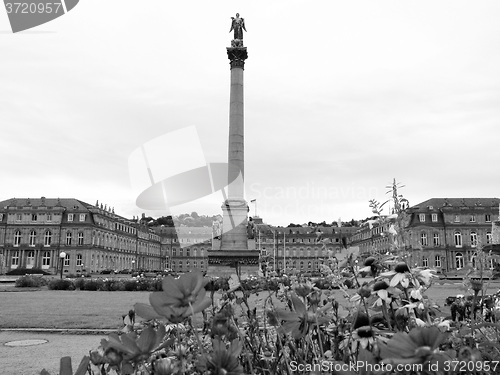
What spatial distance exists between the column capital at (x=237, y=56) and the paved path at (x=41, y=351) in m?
29.6

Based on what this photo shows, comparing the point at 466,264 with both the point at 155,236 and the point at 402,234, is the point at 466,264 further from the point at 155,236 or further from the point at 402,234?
the point at 155,236

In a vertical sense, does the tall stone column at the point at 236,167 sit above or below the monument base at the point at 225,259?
above

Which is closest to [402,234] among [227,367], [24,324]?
[227,367]

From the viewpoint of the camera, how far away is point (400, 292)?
1474mm

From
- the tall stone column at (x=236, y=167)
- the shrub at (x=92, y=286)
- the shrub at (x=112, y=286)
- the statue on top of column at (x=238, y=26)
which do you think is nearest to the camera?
the shrub at (x=112, y=286)

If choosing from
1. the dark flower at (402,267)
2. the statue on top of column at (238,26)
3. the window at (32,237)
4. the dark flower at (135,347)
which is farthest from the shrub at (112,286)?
the window at (32,237)

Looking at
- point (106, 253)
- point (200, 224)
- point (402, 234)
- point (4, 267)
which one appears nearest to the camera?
point (402, 234)

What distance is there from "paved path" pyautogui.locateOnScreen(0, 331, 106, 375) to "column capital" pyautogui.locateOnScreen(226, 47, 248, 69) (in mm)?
29557

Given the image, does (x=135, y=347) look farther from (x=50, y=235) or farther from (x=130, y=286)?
(x=50, y=235)

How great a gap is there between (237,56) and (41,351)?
31697 millimetres

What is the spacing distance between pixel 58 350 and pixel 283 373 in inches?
309

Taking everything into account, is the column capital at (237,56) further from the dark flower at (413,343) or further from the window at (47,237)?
the window at (47,237)

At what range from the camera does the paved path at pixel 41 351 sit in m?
6.88

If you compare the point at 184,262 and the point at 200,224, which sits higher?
the point at 200,224
